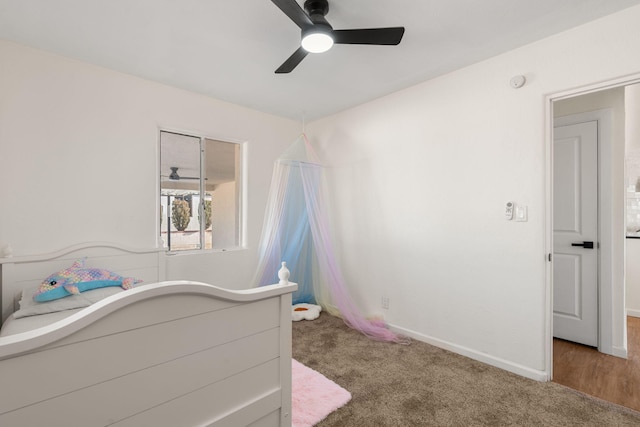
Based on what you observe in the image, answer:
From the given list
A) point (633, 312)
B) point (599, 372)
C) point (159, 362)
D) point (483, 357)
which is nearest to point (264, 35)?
point (159, 362)

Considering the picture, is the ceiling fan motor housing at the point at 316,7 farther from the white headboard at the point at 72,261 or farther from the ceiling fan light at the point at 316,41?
the white headboard at the point at 72,261

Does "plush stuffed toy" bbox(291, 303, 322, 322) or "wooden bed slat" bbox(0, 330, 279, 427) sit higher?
"wooden bed slat" bbox(0, 330, 279, 427)

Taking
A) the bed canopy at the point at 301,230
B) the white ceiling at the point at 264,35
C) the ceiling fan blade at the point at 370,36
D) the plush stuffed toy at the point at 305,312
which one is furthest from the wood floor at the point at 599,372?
the ceiling fan blade at the point at 370,36

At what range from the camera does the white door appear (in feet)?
9.57

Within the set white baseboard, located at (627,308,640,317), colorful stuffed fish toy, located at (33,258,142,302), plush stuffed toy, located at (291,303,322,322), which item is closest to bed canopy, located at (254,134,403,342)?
plush stuffed toy, located at (291,303,322,322)

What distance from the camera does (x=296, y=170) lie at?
3371mm

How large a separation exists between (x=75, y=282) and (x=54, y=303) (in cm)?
18

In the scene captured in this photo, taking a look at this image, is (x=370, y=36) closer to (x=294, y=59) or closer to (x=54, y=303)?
(x=294, y=59)

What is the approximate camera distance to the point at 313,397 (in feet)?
6.81

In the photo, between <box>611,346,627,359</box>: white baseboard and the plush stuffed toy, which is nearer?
<box>611,346,627,359</box>: white baseboard

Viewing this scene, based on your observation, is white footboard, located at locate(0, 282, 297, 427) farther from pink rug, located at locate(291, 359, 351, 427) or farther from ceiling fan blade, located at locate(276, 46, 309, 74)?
ceiling fan blade, located at locate(276, 46, 309, 74)

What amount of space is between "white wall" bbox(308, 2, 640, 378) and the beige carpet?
0.76 ft

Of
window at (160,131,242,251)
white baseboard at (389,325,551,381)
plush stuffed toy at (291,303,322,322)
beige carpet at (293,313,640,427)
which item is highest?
window at (160,131,242,251)

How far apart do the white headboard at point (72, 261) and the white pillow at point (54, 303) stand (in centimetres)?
10
